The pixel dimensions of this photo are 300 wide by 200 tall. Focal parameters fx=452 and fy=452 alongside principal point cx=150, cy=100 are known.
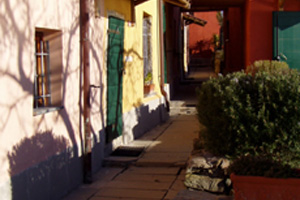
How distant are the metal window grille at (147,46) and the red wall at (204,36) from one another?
22230mm

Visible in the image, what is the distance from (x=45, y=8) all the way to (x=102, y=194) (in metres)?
2.52

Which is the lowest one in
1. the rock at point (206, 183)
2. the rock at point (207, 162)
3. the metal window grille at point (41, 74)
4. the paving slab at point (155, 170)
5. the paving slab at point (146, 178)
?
the paving slab at point (146, 178)

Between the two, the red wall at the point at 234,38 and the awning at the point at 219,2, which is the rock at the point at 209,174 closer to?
the awning at the point at 219,2

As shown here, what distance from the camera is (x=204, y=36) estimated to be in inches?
1308

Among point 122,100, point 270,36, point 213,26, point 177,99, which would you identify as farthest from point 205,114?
point 213,26

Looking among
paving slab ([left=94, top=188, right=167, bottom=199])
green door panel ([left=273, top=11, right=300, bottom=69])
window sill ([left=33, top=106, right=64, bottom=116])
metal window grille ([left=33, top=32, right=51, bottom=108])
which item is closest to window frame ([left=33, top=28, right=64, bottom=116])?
metal window grille ([left=33, top=32, right=51, bottom=108])

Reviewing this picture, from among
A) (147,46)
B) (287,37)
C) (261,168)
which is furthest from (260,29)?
(261,168)

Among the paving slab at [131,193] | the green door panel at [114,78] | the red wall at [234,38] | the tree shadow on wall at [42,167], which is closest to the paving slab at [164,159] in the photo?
the green door panel at [114,78]

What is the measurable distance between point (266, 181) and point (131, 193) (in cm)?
269

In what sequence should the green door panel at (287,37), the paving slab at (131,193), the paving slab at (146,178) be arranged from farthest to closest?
the green door panel at (287,37), the paving slab at (146,178), the paving slab at (131,193)

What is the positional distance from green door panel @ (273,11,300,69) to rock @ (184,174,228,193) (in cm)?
550

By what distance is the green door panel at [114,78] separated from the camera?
25.8 ft

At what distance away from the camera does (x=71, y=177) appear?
20.6ft

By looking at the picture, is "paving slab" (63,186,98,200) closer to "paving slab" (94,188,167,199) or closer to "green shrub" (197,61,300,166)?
"paving slab" (94,188,167,199)
